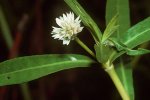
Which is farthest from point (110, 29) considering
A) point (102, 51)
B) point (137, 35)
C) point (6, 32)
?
point (6, 32)

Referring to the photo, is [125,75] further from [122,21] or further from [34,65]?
[34,65]

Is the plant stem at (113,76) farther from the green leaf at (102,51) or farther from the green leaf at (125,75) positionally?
the green leaf at (125,75)

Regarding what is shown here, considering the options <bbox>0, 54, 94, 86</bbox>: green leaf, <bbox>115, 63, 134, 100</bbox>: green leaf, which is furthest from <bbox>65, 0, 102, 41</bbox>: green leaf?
<bbox>115, 63, 134, 100</bbox>: green leaf

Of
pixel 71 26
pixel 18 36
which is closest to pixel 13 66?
pixel 71 26

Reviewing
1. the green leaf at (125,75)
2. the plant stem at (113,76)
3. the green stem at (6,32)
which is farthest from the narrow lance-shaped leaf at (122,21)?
the green stem at (6,32)

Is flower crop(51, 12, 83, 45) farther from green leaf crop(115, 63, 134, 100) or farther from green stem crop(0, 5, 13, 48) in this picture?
green stem crop(0, 5, 13, 48)

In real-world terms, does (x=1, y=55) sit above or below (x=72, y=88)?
above

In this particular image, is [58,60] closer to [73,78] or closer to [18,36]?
[18,36]
